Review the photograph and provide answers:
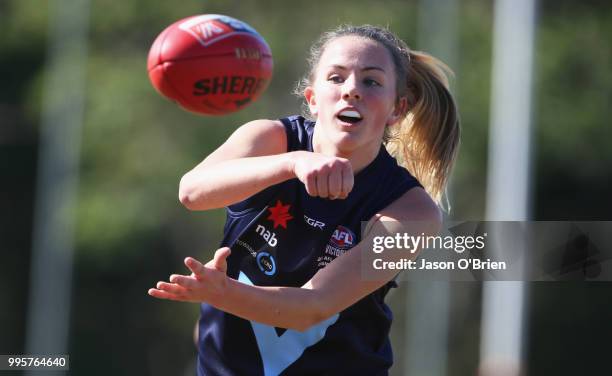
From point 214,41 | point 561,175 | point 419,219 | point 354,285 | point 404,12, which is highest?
point 404,12

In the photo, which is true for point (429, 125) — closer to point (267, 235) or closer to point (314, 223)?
point (314, 223)

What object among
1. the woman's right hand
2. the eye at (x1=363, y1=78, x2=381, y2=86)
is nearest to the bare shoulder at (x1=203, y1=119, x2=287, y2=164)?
the eye at (x1=363, y1=78, x2=381, y2=86)

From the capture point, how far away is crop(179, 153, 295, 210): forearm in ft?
11.9

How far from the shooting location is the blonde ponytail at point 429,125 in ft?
15.1

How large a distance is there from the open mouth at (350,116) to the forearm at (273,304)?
716 millimetres

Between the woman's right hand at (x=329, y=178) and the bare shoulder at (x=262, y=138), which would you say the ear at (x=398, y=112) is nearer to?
the bare shoulder at (x=262, y=138)

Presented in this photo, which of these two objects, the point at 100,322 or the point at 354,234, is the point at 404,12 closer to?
the point at 100,322

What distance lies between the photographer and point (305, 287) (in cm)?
371

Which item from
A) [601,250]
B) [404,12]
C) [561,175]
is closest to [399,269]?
[601,250]

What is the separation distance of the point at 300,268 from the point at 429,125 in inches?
37.8

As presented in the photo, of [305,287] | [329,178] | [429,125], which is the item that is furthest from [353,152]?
[329,178]

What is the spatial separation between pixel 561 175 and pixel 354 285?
35.5 feet

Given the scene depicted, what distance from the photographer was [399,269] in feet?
13.5

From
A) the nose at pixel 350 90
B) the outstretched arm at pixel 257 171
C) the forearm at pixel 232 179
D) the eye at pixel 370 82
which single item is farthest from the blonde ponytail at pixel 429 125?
the forearm at pixel 232 179
